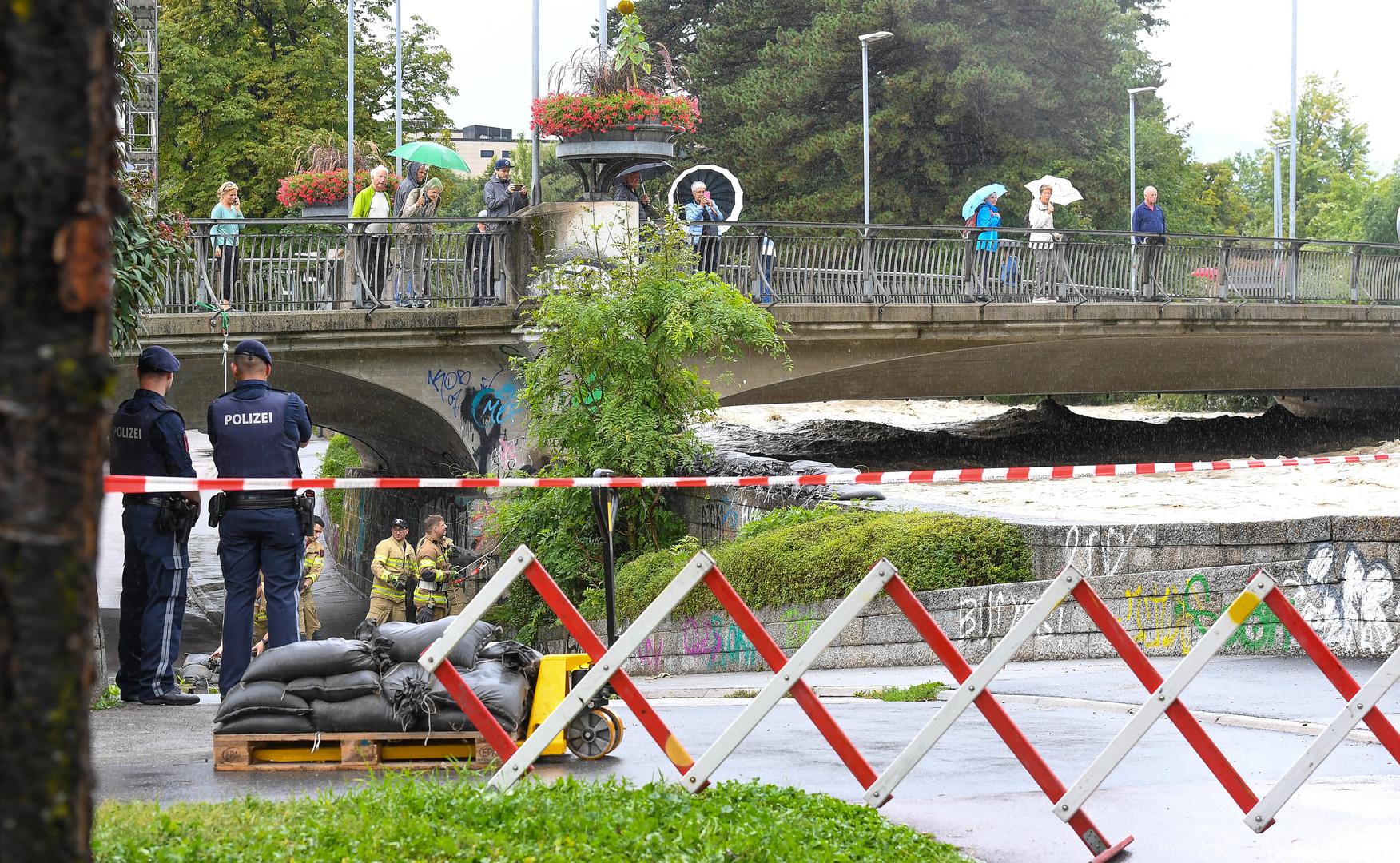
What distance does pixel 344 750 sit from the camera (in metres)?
6.29

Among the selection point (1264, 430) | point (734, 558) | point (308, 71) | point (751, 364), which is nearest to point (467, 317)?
point (751, 364)

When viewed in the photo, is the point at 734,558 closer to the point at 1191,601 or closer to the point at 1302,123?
the point at 1191,601

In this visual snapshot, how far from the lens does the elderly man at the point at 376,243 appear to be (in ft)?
68.4

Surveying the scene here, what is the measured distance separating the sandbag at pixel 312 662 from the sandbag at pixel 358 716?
0.45 feet

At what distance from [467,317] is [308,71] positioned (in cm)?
2519

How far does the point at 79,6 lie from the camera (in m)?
2.48

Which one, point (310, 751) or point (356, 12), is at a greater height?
point (356, 12)

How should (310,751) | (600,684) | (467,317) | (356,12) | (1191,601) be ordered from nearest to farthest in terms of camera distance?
(600,684), (310,751), (1191,601), (467,317), (356,12)

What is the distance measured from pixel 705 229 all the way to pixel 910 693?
44.9ft

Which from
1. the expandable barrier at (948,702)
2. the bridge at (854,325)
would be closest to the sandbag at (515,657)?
the expandable barrier at (948,702)

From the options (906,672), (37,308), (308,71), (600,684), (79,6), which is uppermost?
(308,71)

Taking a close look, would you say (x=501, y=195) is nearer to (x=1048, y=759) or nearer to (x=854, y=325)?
(x=854, y=325)

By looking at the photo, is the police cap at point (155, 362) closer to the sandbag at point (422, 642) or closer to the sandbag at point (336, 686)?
the sandbag at point (422, 642)

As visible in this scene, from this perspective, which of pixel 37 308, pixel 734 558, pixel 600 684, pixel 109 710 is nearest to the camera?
pixel 37 308
